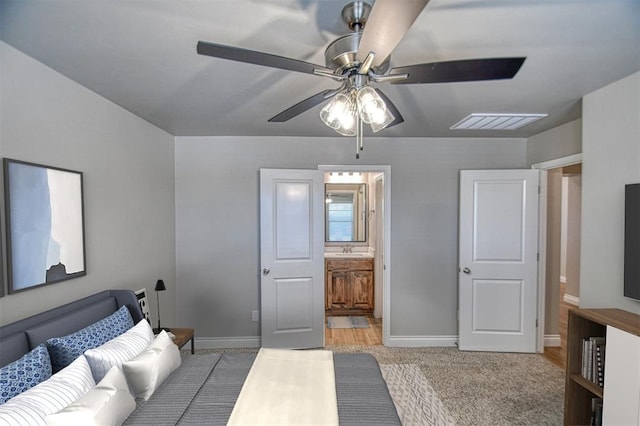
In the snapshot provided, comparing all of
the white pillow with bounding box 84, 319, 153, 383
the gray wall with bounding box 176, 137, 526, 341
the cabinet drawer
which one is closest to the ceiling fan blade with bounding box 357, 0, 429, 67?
the white pillow with bounding box 84, 319, 153, 383

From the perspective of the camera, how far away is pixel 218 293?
350cm

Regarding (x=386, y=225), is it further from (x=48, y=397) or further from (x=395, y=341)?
(x=48, y=397)

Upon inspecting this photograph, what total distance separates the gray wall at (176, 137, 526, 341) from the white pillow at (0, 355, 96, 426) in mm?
2118

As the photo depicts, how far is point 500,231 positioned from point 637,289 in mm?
1534

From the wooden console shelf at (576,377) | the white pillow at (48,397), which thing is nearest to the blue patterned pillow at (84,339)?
the white pillow at (48,397)

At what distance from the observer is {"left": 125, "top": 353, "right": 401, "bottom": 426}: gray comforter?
1380 millimetres

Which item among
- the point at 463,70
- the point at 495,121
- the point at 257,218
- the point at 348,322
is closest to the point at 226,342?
the point at 257,218

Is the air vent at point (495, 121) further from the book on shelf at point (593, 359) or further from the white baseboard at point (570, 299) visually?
the white baseboard at point (570, 299)

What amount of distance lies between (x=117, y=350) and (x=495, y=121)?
3.44 m

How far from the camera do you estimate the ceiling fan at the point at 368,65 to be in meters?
0.91

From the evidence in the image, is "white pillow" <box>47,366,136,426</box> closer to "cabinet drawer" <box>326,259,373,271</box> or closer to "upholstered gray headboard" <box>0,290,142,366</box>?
"upholstered gray headboard" <box>0,290,142,366</box>

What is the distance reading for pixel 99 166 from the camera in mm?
2242

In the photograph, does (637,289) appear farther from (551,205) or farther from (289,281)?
(289,281)

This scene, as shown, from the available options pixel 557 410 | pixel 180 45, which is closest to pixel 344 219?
pixel 557 410
